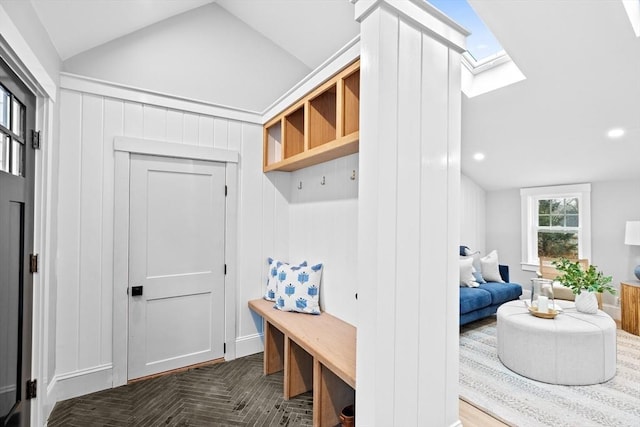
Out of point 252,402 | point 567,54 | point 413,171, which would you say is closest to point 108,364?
point 252,402

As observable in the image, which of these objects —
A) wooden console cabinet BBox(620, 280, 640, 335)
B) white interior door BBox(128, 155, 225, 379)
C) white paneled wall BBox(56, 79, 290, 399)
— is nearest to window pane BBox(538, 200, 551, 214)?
wooden console cabinet BBox(620, 280, 640, 335)

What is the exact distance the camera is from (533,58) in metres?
2.85

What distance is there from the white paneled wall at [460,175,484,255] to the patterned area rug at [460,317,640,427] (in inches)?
109

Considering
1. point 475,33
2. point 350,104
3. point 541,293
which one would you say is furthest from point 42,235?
point 541,293

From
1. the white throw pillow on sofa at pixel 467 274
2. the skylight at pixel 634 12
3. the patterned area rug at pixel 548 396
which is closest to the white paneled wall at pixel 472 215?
the white throw pillow on sofa at pixel 467 274

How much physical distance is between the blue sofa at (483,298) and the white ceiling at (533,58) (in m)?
1.84

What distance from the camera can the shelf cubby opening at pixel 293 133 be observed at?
288 centimetres

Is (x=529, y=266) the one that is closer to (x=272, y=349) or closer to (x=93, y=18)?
(x=272, y=349)

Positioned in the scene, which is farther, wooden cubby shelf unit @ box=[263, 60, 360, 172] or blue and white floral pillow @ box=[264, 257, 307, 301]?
blue and white floral pillow @ box=[264, 257, 307, 301]

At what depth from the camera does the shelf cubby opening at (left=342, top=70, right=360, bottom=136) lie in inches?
81.3

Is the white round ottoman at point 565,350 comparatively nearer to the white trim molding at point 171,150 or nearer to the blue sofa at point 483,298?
the blue sofa at point 483,298

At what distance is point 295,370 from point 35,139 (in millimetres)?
2354

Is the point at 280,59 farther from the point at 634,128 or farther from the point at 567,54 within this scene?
the point at 634,128

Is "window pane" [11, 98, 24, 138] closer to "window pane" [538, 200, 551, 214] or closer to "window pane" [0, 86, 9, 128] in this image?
→ "window pane" [0, 86, 9, 128]
